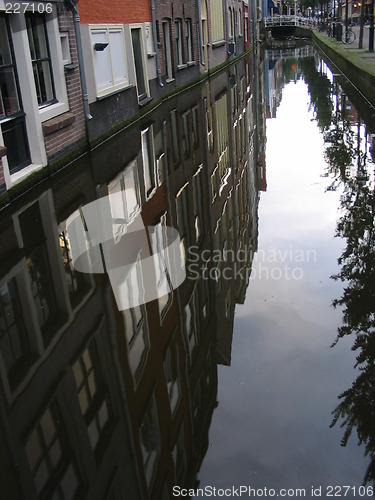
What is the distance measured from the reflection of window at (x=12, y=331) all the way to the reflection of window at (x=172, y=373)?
1093 millimetres

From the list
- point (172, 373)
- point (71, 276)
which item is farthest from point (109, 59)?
point (172, 373)

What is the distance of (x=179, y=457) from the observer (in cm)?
345

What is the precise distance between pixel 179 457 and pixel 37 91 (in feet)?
28.2

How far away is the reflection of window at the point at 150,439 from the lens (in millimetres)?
3378

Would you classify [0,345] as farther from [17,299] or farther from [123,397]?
[123,397]

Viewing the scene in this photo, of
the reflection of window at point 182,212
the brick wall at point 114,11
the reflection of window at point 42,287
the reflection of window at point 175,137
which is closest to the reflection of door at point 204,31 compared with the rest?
the brick wall at point 114,11

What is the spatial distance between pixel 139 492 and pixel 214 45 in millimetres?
28556

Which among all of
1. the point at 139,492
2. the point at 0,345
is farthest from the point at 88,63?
the point at 139,492

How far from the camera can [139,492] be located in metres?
Answer: 3.17

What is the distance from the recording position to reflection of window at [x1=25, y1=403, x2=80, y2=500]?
3125 millimetres

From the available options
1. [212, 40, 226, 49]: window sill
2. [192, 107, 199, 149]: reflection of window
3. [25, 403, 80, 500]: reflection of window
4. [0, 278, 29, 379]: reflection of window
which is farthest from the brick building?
[212, 40, 226, 49]: window sill

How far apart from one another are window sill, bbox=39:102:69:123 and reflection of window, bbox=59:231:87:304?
4.36 metres

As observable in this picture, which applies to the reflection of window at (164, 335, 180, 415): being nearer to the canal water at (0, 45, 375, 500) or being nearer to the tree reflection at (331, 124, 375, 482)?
the canal water at (0, 45, 375, 500)

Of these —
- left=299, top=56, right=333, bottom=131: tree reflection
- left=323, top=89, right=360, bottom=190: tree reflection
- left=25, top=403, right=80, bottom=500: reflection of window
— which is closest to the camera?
left=25, top=403, right=80, bottom=500: reflection of window
